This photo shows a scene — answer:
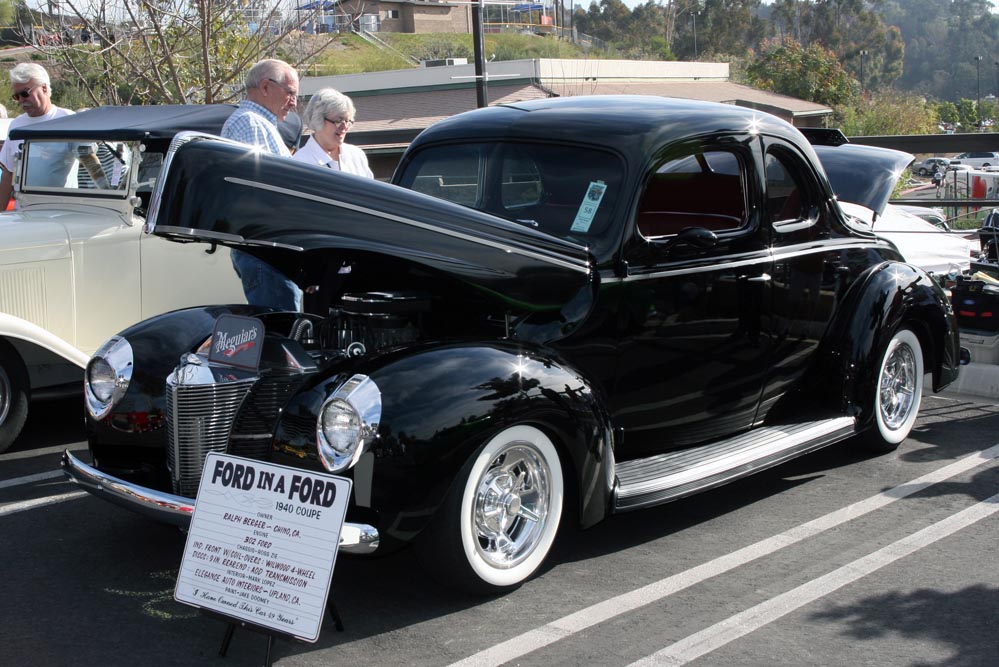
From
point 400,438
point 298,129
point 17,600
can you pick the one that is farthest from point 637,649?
point 298,129

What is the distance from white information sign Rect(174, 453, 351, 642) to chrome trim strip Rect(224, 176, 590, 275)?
96 centimetres

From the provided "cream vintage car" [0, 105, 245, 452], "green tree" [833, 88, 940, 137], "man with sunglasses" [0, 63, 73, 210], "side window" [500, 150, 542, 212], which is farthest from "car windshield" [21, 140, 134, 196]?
"green tree" [833, 88, 940, 137]

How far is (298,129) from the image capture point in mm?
6957

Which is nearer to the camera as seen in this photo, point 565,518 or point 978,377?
point 565,518

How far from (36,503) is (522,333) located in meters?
2.64

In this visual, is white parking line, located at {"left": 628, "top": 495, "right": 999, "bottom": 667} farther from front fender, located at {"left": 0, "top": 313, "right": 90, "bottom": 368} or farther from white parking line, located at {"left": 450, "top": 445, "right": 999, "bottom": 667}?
front fender, located at {"left": 0, "top": 313, "right": 90, "bottom": 368}

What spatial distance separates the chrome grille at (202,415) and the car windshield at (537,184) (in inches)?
62.0

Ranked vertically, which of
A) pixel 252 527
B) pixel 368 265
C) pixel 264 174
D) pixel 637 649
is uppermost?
pixel 264 174

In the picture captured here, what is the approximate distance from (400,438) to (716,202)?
8.10ft

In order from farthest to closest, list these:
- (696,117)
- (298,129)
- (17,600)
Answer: (298,129), (696,117), (17,600)

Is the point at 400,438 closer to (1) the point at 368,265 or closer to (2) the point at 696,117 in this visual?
(1) the point at 368,265

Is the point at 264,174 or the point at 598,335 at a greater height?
the point at 264,174

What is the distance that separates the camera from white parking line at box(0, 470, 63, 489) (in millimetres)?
5713

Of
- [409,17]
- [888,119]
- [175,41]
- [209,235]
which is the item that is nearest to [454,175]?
[209,235]
